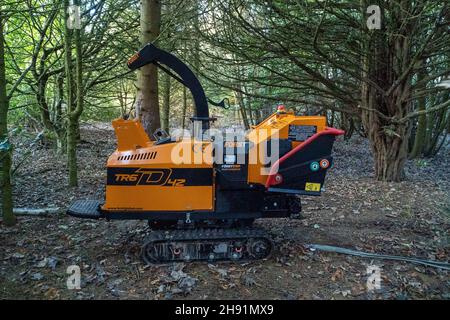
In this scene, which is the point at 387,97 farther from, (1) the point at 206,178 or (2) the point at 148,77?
(1) the point at 206,178

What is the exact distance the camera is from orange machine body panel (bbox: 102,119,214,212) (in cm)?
415

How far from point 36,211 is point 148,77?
10.3ft

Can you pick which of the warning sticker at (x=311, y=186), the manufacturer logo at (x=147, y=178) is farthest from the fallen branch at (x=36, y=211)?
the warning sticker at (x=311, y=186)

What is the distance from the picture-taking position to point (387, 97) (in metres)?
7.87

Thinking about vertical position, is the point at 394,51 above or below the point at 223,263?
above

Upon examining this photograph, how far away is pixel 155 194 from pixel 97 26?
20.2 ft

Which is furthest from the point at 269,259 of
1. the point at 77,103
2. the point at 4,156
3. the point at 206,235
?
the point at 77,103

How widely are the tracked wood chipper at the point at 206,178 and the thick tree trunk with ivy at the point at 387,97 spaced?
3.73 metres

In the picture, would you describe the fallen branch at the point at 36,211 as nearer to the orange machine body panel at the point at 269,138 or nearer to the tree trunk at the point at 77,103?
the tree trunk at the point at 77,103

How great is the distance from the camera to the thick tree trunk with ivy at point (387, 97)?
7301 mm

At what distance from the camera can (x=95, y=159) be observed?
10.9 meters
